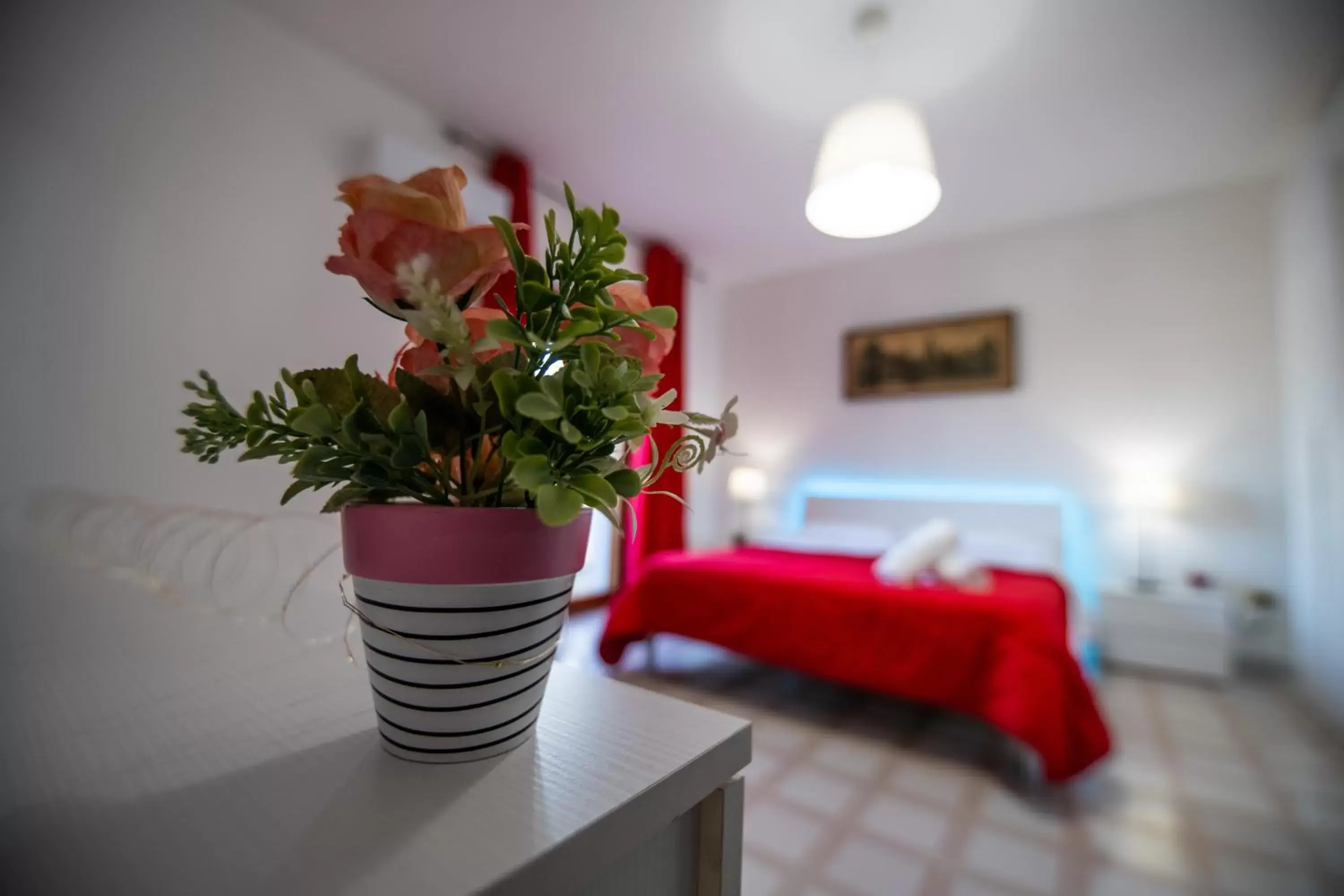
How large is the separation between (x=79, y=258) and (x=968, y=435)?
4225mm

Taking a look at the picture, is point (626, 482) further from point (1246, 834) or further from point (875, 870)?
point (1246, 834)

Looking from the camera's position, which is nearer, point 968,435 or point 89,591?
point 89,591

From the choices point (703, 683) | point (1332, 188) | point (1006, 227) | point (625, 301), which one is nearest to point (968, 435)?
point (1006, 227)

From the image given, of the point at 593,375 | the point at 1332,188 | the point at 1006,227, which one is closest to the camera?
the point at 593,375

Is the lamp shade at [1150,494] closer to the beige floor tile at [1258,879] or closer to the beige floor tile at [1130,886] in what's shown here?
the beige floor tile at [1258,879]

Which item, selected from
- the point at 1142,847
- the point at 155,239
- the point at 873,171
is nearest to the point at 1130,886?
the point at 1142,847

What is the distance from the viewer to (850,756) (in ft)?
6.86

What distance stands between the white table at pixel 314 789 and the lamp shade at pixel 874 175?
5.87ft

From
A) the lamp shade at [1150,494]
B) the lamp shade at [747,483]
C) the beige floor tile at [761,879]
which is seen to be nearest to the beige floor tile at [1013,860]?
the beige floor tile at [761,879]

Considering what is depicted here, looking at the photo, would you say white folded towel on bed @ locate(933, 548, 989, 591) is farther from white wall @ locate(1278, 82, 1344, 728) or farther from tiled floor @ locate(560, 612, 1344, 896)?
white wall @ locate(1278, 82, 1344, 728)

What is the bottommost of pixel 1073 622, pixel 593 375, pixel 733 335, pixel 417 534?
pixel 1073 622

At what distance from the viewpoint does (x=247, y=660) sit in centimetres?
65

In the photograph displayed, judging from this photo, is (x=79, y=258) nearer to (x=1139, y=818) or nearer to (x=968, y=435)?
(x=1139, y=818)

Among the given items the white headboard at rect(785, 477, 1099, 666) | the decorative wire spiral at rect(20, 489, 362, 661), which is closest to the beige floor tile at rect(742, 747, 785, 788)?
the decorative wire spiral at rect(20, 489, 362, 661)
